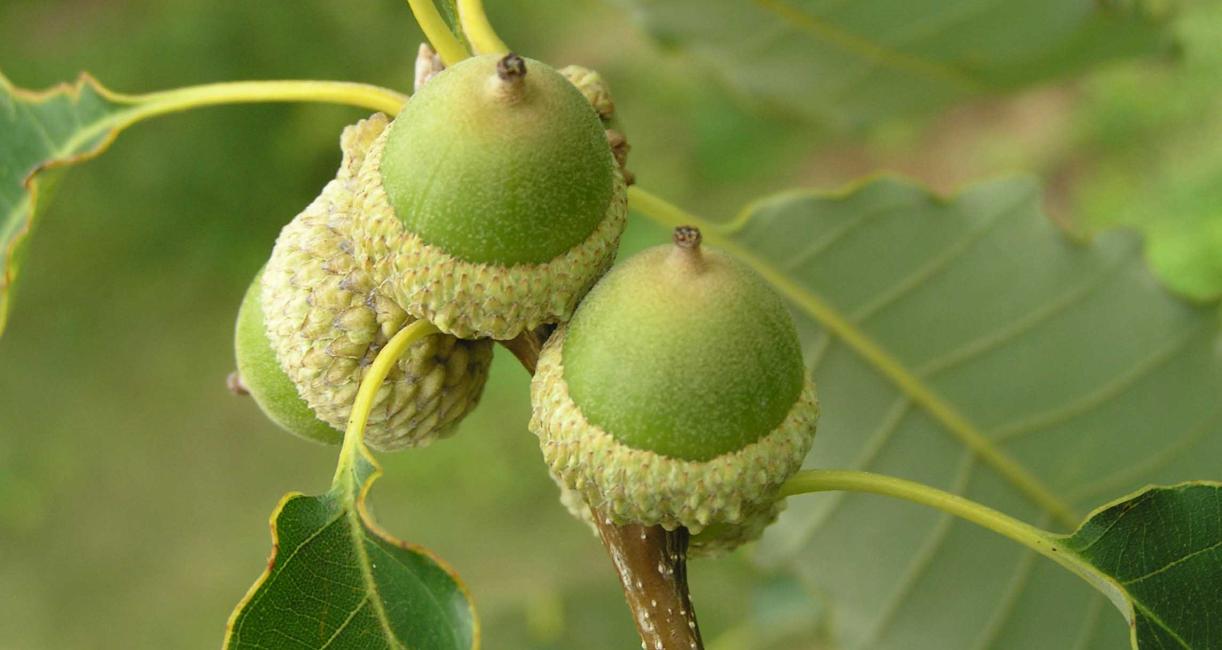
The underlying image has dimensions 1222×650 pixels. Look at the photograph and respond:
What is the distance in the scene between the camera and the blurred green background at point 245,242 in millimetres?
4805


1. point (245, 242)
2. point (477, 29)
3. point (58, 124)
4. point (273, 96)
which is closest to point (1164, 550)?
point (477, 29)

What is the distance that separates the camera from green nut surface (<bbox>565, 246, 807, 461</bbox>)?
963mm

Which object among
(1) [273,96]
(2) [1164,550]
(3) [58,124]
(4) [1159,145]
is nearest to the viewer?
(2) [1164,550]

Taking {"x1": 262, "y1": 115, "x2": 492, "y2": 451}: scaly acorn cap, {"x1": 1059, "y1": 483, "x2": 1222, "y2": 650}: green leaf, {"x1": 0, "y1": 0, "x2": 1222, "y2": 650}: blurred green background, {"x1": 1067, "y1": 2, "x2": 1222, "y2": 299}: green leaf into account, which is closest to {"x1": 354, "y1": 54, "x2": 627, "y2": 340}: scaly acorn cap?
{"x1": 262, "y1": 115, "x2": 492, "y2": 451}: scaly acorn cap

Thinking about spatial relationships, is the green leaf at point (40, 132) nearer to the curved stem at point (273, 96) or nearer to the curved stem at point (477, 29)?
the curved stem at point (273, 96)

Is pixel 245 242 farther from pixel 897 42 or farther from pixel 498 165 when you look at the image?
pixel 498 165

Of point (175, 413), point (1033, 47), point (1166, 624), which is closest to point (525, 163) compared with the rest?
point (1166, 624)

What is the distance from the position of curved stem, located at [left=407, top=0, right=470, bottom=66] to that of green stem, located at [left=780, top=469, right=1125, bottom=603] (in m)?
0.58

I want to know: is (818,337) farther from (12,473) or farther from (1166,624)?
(12,473)

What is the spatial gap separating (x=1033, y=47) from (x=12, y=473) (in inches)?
213

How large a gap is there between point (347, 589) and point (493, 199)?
37 centimetres

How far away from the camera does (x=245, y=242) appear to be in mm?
6336

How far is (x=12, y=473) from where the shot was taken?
573 cm

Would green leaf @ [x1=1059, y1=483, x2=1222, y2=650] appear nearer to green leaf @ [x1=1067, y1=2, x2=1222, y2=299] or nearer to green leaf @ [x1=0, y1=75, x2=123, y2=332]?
green leaf @ [x1=0, y1=75, x2=123, y2=332]
